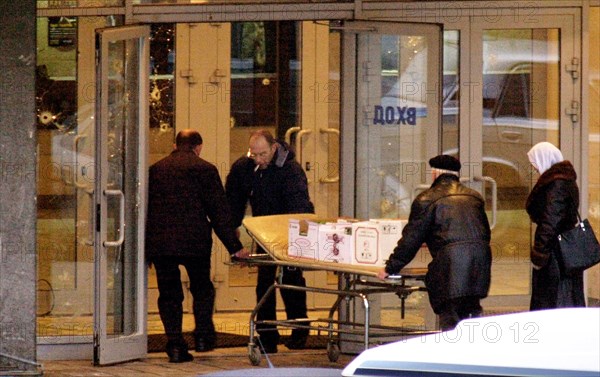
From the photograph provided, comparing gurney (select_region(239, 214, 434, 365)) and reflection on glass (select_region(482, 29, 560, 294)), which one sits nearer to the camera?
gurney (select_region(239, 214, 434, 365))

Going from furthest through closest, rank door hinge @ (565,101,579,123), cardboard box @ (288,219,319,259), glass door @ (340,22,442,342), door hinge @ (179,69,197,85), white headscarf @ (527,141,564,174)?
door hinge @ (179,69,197,85) < door hinge @ (565,101,579,123) < glass door @ (340,22,442,342) < cardboard box @ (288,219,319,259) < white headscarf @ (527,141,564,174)

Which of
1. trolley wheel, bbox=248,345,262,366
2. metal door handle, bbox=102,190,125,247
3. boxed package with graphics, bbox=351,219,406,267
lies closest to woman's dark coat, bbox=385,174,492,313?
boxed package with graphics, bbox=351,219,406,267

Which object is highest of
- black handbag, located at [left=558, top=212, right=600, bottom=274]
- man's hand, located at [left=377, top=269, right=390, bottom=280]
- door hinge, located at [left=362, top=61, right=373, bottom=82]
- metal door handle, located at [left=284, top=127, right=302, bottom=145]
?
door hinge, located at [left=362, top=61, right=373, bottom=82]

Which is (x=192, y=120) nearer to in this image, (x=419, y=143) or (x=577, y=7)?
(x=419, y=143)

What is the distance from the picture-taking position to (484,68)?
10977 millimetres

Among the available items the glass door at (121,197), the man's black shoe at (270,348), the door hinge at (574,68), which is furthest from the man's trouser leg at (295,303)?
the door hinge at (574,68)

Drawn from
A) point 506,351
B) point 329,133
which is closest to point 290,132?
point 329,133

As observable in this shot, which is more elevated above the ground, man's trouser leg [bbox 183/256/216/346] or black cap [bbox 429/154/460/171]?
black cap [bbox 429/154/460/171]

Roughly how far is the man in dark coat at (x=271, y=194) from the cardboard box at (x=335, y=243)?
4.00ft

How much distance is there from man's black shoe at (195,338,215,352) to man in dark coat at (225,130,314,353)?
402 millimetres

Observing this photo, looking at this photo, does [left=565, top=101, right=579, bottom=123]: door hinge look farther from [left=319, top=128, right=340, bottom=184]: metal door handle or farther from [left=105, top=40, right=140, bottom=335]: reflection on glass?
[left=105, top=40, right=140, bottom=335]: reflection on glass

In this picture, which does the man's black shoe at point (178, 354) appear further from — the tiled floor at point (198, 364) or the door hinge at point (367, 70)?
the door hinge at point (367, 70)

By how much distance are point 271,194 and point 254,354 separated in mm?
1373

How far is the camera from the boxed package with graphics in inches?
346
